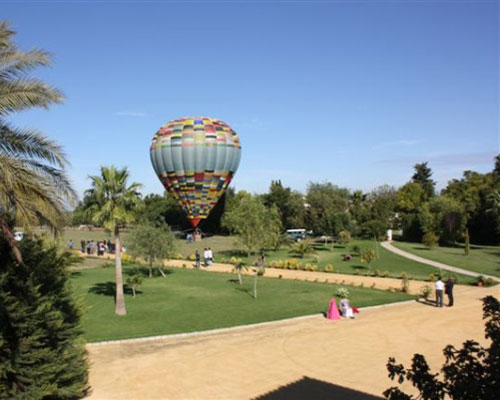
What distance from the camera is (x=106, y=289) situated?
28781 mm

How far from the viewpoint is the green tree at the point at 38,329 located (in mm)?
10547

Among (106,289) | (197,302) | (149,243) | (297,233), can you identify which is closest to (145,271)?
(149,243)

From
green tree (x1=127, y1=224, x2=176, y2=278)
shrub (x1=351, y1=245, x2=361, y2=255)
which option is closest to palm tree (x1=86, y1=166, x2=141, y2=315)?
green tree (x1=127, y1=224, x2=176, y2=278)

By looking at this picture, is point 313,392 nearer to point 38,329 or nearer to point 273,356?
point 273,356

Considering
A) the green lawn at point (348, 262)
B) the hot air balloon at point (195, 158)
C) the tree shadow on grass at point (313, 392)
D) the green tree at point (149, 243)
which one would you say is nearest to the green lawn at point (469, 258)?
the green lawn at point (348, 262)

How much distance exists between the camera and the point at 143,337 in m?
18.0

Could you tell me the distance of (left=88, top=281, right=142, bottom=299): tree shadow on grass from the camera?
90.1 ft

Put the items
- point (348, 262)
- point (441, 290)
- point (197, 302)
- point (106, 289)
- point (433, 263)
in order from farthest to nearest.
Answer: point (348, 262), point (433, 263), point (106, 289), point (197, 302), point (441, 290)

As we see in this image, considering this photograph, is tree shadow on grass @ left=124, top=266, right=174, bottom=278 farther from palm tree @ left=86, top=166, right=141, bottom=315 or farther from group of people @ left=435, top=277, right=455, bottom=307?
group of people @ left=435, top=277, right=455, bottom=307

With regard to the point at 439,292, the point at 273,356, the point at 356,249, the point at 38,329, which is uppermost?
the point at 38,329

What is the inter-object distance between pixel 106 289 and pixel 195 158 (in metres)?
23.9

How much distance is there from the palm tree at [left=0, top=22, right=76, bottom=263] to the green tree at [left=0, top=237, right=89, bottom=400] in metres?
0.78

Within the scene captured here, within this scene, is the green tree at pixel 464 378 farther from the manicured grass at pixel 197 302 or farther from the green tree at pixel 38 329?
the manicured grass at pixel 197 302

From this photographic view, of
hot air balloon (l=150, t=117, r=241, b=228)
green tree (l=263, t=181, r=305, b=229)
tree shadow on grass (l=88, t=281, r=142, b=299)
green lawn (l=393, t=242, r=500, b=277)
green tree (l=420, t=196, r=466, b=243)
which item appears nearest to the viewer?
tree shadow on grass (l=88, t=281, r=142, b=299)
